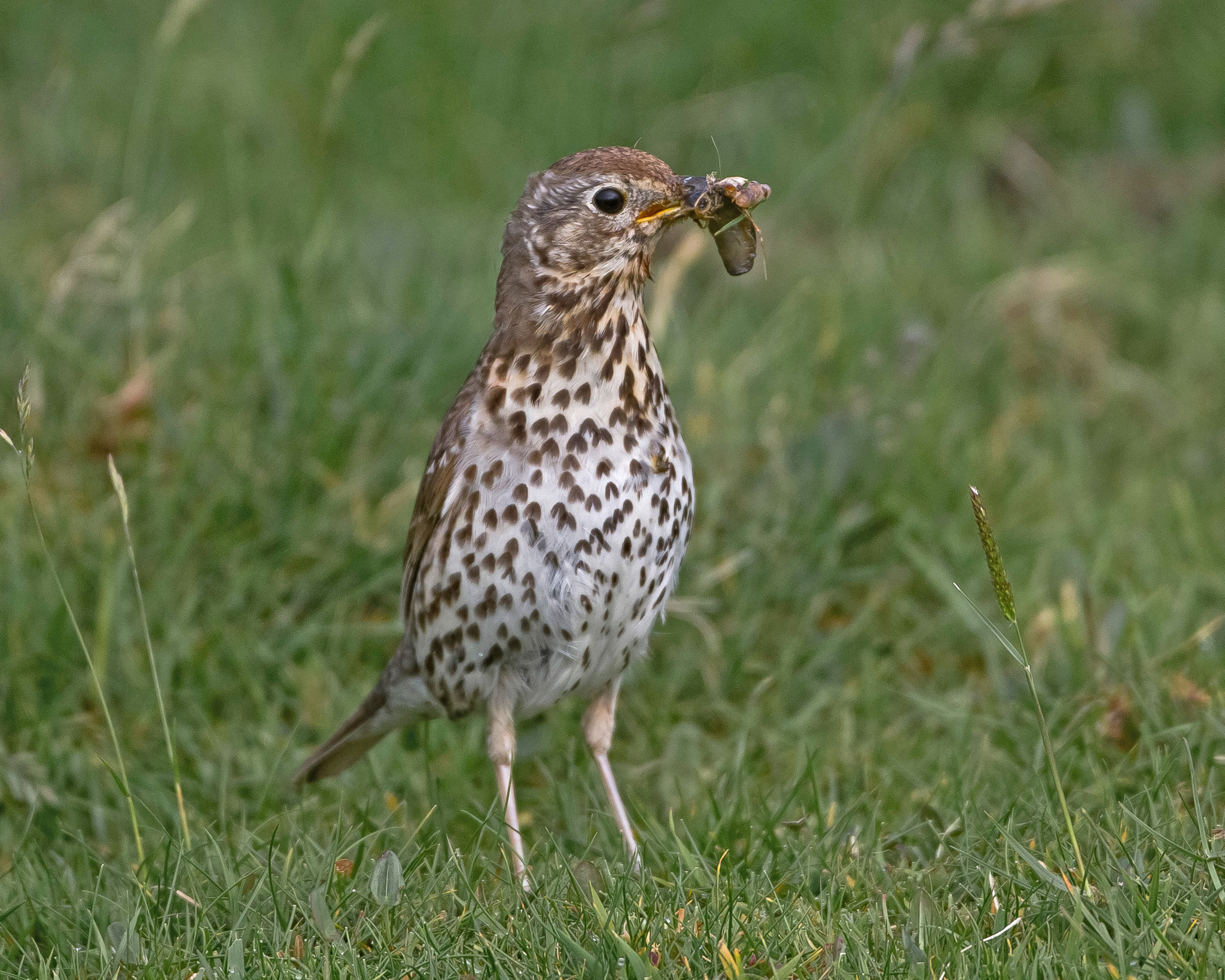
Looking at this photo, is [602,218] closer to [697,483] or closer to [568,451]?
[568,451]

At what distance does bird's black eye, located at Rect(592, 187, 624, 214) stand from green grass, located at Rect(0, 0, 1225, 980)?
1.33 meters

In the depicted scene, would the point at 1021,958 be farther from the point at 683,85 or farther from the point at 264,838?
the point at 683,85

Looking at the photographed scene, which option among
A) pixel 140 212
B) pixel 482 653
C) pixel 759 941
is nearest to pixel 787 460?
pixel 482 653

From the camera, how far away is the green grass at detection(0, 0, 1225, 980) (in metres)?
3.10

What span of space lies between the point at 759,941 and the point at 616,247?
1.50 meters

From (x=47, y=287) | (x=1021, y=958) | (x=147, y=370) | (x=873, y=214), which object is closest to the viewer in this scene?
(x=1021, y=958)

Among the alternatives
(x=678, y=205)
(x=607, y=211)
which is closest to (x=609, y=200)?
(x=607, y=211)

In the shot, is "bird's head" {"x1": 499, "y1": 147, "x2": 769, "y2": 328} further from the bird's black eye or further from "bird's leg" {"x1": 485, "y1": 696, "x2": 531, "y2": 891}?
"bird's leg" {"x1": 485, "y1": 696, "x2": 531, "y2": 891}

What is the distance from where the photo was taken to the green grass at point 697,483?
310 centimetres

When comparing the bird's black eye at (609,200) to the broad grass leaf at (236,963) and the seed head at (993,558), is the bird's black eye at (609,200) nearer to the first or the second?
the seed head at (993,558)

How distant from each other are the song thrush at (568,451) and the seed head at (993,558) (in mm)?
998

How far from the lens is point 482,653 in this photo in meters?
3.66

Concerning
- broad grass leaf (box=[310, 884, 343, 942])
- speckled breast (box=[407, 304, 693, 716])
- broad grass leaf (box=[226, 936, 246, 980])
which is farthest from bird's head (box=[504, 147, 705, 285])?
broad grass leaf (box=[226, 936, 246, 980])

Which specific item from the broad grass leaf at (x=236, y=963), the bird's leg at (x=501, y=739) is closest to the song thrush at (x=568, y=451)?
the bird's leg at (x=501, y=739)
